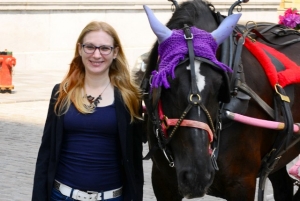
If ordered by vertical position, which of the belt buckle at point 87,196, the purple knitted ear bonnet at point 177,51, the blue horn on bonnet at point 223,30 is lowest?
the belt buckle at point 87,196

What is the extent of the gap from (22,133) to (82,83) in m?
6.77

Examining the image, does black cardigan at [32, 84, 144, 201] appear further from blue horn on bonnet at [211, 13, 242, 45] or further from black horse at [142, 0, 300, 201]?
blue horn on bonnet at [211, 13, 242, 45]

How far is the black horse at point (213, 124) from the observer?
4430 mm

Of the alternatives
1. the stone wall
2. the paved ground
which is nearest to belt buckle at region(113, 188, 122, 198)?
the paved ground

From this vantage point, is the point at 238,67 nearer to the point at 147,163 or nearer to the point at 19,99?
the point at 147,163

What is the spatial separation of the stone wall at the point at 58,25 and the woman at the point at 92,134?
1477 centimetres

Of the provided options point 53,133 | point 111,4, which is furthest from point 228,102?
point 111,4

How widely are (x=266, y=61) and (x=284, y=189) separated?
1.99 metres

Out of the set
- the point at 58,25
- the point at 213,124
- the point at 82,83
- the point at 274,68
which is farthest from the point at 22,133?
the point at 58,25

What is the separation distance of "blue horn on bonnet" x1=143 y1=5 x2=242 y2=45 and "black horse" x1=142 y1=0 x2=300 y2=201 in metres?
0.18

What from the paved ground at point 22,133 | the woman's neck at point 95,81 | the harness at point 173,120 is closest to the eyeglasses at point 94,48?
the woman's neck at point 95,81

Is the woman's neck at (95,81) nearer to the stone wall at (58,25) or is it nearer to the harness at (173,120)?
the harness at (173,120)

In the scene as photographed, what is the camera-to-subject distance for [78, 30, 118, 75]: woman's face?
451 cm

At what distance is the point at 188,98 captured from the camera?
175 inches
